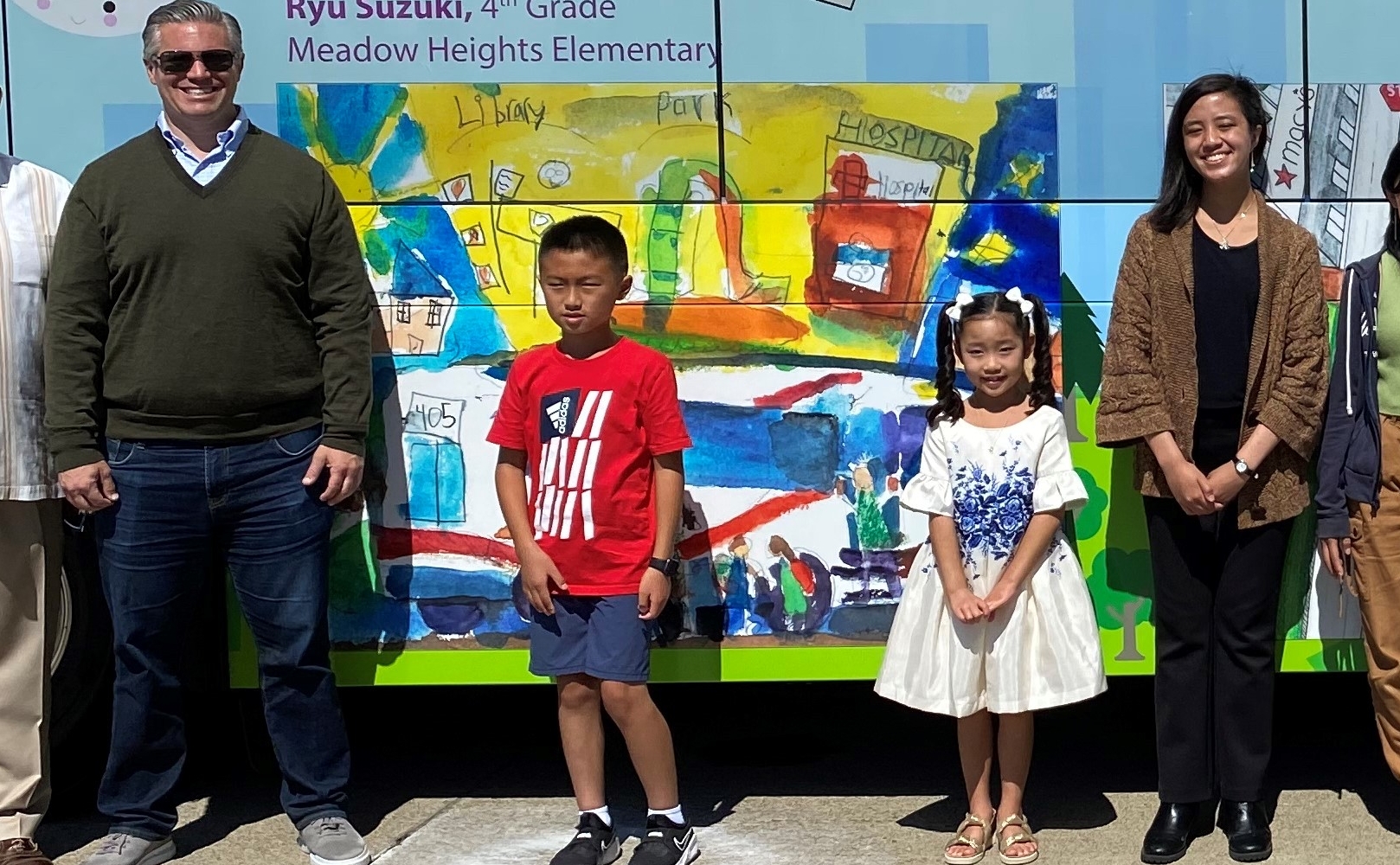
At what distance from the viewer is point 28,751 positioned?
12.5 ft

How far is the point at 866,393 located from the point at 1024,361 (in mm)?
402

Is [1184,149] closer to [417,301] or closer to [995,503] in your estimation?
[995,503]

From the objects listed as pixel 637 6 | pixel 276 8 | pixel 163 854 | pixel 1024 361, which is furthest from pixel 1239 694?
pixel 276 8

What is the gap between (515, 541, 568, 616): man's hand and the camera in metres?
3.69

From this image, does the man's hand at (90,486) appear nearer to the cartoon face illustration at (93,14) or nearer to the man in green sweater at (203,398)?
the man in green sweater at (203,398)

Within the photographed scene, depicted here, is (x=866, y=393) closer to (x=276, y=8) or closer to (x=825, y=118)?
(x=825, y=118)

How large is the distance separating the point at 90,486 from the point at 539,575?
102 centimetres

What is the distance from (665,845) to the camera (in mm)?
3770

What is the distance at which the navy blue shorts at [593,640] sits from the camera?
371 cm

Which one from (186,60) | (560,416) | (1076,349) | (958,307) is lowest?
(560,416)

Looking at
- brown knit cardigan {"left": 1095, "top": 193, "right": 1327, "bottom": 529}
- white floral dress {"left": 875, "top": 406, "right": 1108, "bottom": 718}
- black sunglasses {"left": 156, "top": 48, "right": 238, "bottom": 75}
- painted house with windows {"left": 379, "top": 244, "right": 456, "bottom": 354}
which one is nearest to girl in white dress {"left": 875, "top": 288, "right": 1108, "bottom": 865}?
white floral dress {"left": 875, "top": 406, "right": 1108, "bottom": 718}

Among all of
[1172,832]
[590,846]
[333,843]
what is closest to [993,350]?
[1172,832]

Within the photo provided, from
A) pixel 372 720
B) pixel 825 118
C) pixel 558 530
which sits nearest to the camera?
pixel 558 530

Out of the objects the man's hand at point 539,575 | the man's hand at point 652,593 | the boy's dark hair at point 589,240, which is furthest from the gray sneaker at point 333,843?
the boy's dark hair at point 589,240
